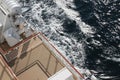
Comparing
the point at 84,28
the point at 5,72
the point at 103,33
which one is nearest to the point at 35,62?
the point at 5,72

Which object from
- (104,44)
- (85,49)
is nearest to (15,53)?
(85,49)

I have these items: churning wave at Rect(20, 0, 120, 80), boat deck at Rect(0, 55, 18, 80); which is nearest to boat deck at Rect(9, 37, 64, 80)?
boat deck at Rect(0, 55, 18, 80)

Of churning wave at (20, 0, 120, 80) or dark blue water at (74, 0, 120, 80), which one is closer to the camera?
dark blue water at (74, 0, 120, 80)

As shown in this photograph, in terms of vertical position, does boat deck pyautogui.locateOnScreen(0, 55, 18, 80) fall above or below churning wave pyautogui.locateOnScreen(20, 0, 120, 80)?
above

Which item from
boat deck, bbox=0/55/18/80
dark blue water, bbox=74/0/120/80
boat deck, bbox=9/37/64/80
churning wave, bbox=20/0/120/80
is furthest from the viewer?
churning wave, bbox=20/0/120/80

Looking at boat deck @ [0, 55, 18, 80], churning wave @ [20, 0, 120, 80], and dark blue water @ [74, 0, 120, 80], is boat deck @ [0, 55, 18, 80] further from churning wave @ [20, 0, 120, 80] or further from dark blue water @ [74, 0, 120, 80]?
dark blue water @ [74, 0, 120, 80]

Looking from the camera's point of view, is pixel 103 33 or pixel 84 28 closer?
pixel 103 33

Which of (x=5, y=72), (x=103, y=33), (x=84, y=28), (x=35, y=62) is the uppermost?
(x=5, y=72)

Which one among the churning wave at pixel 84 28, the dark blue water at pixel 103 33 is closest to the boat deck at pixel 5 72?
the churning wave at pixel 84 28

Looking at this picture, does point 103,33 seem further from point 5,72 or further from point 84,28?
point 5,72
